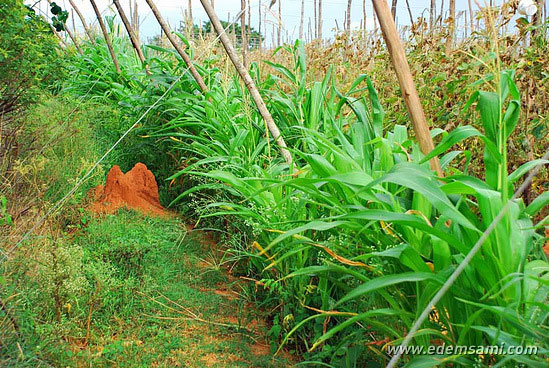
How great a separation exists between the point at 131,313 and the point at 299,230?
1215mm

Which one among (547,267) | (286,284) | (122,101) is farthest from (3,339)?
(122,101)

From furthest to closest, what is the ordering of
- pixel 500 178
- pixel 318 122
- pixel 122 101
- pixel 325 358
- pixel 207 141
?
pixel 122 101 < pixel 207 141 < pixel 318 122 < pixel 325 358 < pixel 500 178

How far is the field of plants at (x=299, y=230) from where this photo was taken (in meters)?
1.55

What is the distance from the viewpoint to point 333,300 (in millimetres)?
2291

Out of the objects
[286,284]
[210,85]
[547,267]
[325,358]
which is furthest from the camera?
[210,85]

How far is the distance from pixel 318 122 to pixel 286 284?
1488 millimetres

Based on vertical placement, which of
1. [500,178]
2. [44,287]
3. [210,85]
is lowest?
[44,287]

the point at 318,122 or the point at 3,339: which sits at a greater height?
the point at 318,122

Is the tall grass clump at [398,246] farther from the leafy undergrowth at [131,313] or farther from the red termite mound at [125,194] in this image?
the red termite mound at [125,194]

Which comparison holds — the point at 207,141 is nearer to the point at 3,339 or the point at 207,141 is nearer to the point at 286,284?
the point at 286,284

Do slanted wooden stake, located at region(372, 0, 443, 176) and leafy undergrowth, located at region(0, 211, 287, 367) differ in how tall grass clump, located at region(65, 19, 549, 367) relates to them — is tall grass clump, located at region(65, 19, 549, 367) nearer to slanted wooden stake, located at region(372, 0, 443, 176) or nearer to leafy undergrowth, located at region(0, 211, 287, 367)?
slanted wooden stake, located at region(372, 0, 443, 176)

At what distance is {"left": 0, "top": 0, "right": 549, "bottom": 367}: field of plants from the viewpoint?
60.9 inches

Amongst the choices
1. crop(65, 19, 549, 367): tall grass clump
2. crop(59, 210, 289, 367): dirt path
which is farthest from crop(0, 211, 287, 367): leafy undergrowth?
crop(65, 19, 549, 367): tall grass clump

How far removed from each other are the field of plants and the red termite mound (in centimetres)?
15
